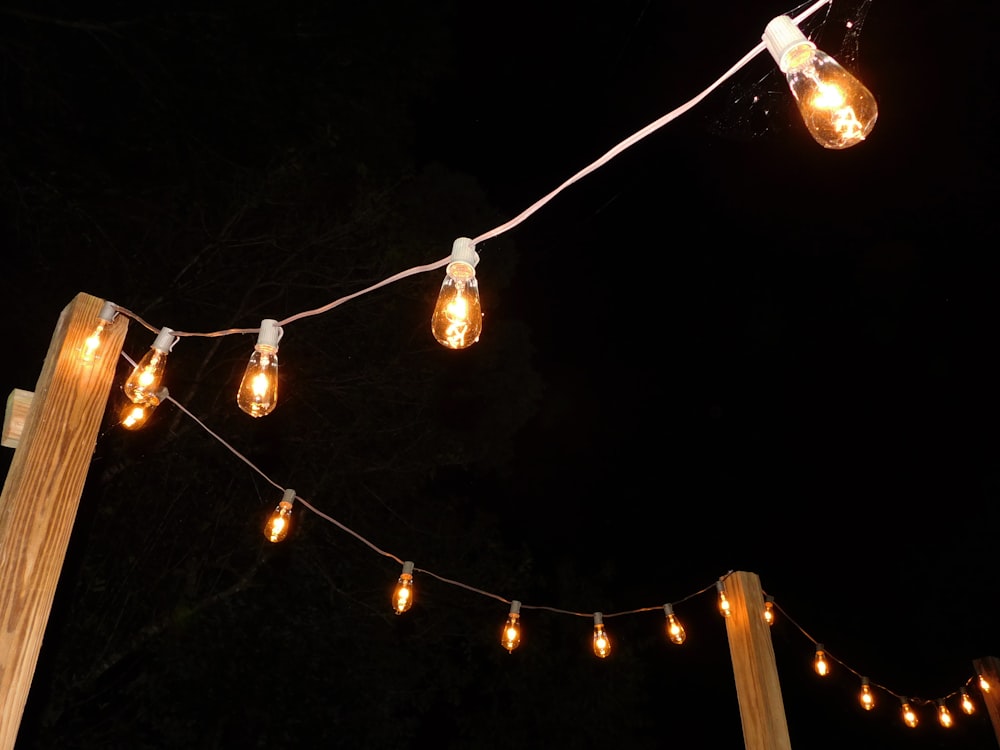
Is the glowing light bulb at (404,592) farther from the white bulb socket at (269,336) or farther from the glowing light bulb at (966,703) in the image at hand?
the glowing light bulb at (966,703)

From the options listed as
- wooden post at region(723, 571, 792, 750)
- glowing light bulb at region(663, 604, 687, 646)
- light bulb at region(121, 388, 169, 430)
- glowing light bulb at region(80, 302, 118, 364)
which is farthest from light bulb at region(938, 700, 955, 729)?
glowing light bulb at region(80, 302, 118, 364)

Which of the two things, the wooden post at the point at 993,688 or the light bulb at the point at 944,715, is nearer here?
the wooden post at the point at 993,688

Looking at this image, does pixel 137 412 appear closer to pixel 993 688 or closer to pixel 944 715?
pixel 993 688

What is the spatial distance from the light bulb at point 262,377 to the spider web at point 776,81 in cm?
140

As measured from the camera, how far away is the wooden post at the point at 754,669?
10.4 feet

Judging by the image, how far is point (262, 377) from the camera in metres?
1.90

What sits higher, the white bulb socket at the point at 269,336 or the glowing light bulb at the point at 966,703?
the white bulb socket at the point at 269,336

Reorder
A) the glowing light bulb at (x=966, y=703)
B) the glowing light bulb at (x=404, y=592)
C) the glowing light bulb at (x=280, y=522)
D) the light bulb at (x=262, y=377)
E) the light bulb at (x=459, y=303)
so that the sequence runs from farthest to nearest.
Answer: the glowing light bulb at (x=966, y=703) < the glowing light bulb at (x=404, y=592) < the glowing light bulb at (x=280, y=522) < the light bulb at (x=262, y=377) < the light bulb at (x=459, y=303)

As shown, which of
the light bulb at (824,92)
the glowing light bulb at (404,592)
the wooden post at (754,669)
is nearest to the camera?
the light bulb at (824,92)

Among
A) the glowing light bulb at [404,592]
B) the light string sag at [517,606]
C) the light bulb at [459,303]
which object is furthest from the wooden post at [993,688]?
the light bulb at [459,303]

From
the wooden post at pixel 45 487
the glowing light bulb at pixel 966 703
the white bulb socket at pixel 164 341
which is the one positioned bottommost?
the wooden post at pixel 45 487

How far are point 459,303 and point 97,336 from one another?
1077 millimetres

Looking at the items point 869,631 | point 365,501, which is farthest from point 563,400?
point 869,631

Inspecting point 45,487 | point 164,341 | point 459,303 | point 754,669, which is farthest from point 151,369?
point 754,669
